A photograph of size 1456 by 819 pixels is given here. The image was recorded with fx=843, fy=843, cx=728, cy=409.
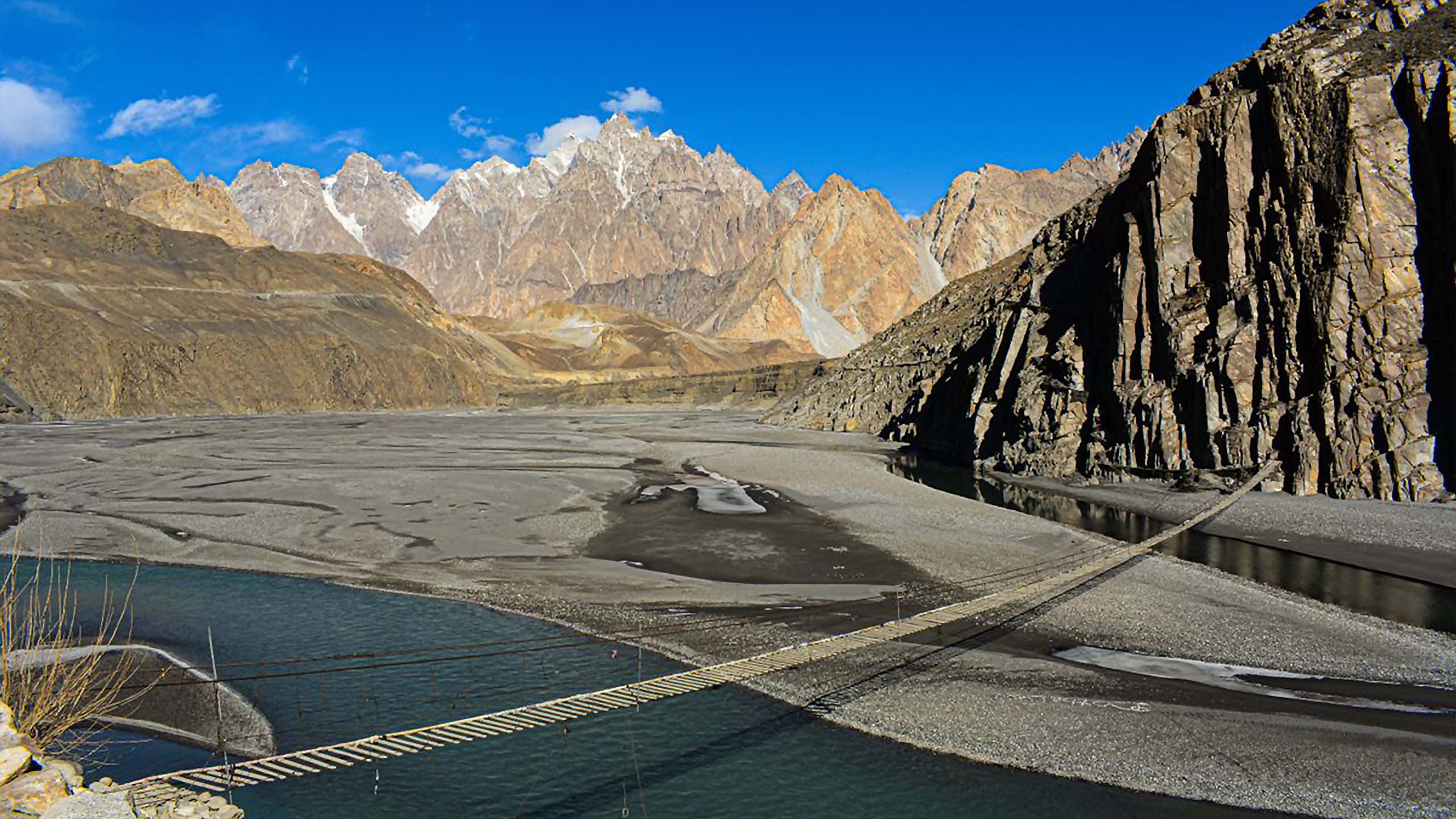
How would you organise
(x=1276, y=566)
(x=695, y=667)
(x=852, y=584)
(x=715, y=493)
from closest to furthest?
(x=695, y=667) < (x=852, y=584) < (x=1276, y=566) < (x=715, y=493)

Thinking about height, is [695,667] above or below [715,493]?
below

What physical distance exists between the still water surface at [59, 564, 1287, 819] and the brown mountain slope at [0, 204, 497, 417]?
12074cm

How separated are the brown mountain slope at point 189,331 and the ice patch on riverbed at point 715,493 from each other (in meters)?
106

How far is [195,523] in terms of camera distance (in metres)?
38.0

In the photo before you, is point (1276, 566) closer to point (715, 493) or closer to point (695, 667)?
point (695, 667)

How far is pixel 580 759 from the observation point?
15805mm

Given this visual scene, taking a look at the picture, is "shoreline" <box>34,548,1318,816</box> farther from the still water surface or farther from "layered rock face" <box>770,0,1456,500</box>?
"layered rock face" <box>770,0,1456,500</box>

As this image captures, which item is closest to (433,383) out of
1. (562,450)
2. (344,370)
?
(344,370)

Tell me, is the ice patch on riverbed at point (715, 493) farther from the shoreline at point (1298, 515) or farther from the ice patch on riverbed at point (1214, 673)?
the ice patch on riverbed at point (1214, 673)

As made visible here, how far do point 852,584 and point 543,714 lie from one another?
13.5 metres

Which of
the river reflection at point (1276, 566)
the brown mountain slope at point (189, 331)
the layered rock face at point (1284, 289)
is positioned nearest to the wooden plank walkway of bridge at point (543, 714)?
the river reflection at point (1276, 566)

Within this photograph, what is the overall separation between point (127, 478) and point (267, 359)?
99.5m

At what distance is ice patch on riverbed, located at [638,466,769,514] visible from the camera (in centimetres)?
4225

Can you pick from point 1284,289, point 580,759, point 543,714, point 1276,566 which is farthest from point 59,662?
point 1284,289
